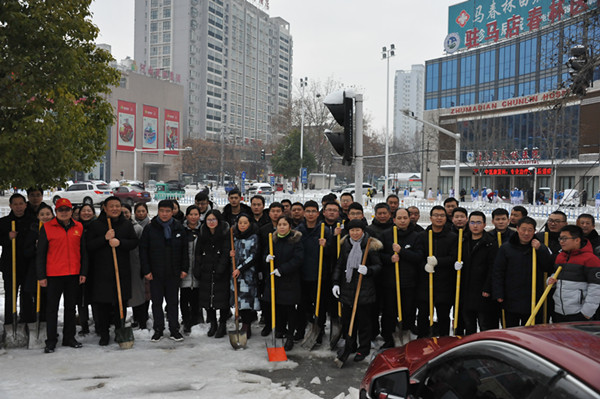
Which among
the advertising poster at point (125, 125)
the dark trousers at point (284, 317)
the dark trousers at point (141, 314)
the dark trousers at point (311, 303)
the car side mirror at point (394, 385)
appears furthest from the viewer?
the advertising poster at point (125, 125)

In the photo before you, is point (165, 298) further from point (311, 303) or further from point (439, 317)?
point (439, 317)

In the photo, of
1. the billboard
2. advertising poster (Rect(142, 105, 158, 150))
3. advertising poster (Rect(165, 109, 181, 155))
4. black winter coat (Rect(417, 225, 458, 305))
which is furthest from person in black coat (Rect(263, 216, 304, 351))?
advertising poster (Rect(165, 109, 181, 155))

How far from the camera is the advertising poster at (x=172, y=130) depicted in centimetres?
9038

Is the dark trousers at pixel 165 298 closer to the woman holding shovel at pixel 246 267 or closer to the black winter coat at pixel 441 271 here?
the woman holding shovel at pixel 246 267

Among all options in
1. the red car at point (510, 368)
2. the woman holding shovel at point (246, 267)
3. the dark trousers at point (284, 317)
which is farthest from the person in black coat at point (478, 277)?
the red car at point (510, 368)

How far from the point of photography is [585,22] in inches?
309

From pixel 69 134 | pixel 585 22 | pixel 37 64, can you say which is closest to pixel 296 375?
pixel 69 134

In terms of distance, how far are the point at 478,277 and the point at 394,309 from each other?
1.14 metres

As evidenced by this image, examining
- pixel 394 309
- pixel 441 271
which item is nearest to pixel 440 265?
pixel 441 271

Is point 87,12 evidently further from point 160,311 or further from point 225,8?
point 225,8

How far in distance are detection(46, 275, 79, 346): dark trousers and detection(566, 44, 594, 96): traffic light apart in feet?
26.6

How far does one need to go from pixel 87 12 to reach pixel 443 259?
19.6 feet

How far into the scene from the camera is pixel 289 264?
20.1ft

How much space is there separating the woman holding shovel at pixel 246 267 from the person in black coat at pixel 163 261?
744 mm
